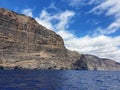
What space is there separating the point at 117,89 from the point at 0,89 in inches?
1005

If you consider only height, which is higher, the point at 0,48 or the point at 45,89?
the point at 0,48

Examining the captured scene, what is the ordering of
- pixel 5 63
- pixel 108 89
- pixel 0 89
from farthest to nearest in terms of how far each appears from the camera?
pixel 5 63
pixel 108 89
pixel 0 89

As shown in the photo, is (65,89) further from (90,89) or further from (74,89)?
(90,89)

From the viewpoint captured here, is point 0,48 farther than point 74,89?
Yes

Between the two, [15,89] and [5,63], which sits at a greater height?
[5,63]

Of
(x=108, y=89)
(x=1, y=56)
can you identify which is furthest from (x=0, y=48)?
(x=108, y=89)

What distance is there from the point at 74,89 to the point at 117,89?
34.4 feet

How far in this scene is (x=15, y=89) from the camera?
50219 mm

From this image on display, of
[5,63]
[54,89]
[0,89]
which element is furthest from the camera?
[5,63]

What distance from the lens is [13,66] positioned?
19812cm

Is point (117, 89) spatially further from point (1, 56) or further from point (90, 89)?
point (1, 56)

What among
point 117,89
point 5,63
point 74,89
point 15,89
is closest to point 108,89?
point 117,89

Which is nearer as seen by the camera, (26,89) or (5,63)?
(26,89)

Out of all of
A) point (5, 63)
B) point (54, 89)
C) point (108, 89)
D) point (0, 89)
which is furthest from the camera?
point (5, 63)
